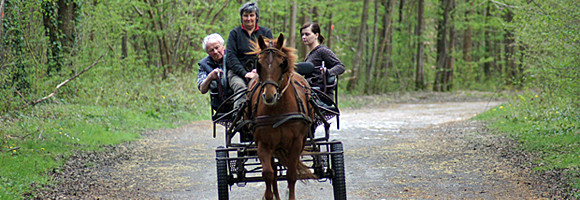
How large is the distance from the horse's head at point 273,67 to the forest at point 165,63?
350 centimetres

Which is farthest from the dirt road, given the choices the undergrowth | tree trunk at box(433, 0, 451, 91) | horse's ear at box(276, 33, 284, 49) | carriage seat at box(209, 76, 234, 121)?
tree trunk at box(433, 0, 451, 91)

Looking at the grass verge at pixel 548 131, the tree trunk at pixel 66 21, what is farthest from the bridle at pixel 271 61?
the tree trunk at pixel 66 21

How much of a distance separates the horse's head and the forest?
11.5 ft

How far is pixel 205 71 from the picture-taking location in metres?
7.21

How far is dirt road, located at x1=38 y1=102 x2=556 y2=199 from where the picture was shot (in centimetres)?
727

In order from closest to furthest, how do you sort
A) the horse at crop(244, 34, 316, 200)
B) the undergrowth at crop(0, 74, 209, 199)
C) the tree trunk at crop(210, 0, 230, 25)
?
the horse at crop(244, 34, 316, 200), the undergrowth at crop(0, 74, 209, 199), the tree trunk at crop(210, 0, 230, 25)

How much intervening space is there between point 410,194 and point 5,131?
6.42 metres

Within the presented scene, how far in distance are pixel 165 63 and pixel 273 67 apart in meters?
18.4

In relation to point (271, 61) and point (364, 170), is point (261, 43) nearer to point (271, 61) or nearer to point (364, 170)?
point (271, 61)

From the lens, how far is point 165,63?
23219 mm

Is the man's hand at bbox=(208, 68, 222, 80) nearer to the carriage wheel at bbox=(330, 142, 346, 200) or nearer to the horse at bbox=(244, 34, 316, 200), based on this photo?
the horse at bbox=(244, 34, 316, 200)

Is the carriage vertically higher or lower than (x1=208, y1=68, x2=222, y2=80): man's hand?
lower

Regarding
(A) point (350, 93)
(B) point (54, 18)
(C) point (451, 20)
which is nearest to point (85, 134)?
(B) point (54, 18)

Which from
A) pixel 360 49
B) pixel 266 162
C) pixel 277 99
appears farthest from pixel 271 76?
pixel 360 49
